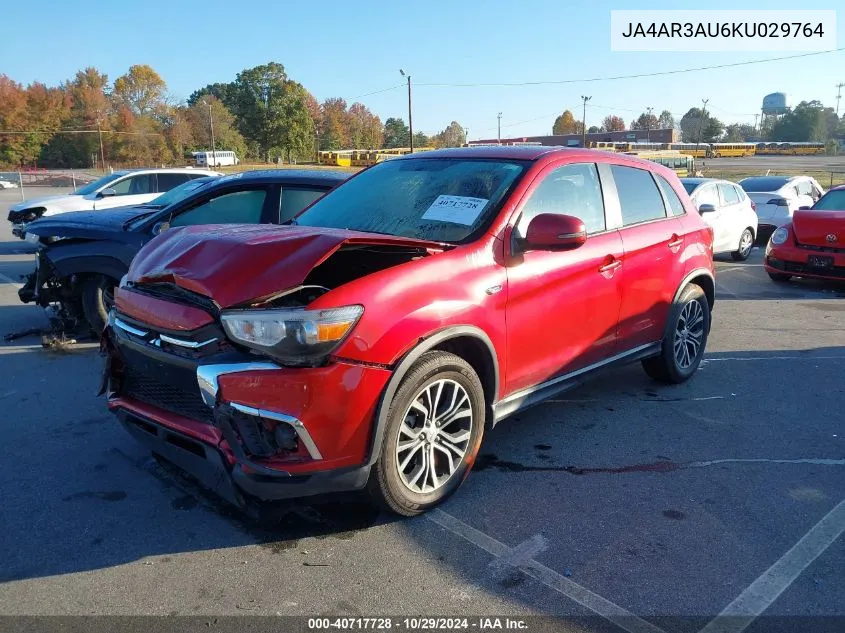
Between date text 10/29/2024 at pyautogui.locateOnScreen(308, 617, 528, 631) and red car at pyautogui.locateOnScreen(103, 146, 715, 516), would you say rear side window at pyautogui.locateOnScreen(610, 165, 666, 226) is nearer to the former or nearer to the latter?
red car at pyautogui.locateOnScreen(103, 146, 715, 516)

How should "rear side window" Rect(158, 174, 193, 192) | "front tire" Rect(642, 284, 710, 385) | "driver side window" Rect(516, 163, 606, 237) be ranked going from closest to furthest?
"driver side window" Rect(516, 163, 606, 237) < "front tire" Rect(642, 284, 710, 385) < "rear side window" Rect(158, 174, 193, 192)

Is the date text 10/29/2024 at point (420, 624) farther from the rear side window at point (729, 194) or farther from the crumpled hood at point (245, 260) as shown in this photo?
the rear side window at point (729, 194)

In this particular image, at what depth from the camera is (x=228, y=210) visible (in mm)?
6426

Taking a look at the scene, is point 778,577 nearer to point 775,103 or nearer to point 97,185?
point 97,185

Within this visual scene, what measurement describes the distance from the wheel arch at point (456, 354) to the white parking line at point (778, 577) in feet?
4.90

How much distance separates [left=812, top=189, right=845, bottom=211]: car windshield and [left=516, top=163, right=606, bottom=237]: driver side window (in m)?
7.55

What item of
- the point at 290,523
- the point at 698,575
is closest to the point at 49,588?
the point at 290,523

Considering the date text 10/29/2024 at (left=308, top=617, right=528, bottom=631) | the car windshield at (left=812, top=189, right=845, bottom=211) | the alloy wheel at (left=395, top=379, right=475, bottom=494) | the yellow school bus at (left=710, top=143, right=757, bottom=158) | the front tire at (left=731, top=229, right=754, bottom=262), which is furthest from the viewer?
the yellow school bus at (left=710, top=143, right=757, bottom=158)

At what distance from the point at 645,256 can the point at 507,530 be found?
2.41 m

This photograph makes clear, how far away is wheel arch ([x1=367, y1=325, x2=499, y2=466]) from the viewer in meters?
3.07

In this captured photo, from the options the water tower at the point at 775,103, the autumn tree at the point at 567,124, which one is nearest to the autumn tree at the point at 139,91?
the autumn tree at the point at 567,124

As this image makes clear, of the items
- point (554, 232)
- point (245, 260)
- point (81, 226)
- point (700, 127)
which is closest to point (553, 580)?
point (554, 232)

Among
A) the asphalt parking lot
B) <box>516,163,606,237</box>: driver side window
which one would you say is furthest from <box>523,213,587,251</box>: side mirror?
the asphalt parking lot

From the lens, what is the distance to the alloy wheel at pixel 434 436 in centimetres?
334
